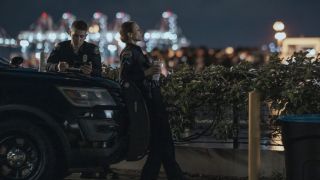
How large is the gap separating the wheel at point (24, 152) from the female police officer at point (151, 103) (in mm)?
1121

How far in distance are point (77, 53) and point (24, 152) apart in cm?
Result: 150

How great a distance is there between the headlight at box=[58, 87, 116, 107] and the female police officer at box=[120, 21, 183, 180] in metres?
0.55

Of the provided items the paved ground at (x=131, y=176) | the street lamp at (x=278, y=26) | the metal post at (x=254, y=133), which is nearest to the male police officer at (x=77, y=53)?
the paved ground at (x=131, y=176)

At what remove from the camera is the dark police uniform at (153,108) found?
21.5ft

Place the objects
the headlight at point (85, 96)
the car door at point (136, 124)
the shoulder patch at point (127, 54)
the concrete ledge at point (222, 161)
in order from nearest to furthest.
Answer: the headlight at point (85, 96), the car door at point (136, 124), the shoulder patch at point (127, 54), the concrete ledge at point (222, 161)

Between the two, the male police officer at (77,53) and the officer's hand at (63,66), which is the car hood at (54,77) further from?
the male police officer at (77,53)

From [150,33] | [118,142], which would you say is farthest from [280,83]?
[150,33]

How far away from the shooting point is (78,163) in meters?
5.98

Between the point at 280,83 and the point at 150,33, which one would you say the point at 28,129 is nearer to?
the point at 280,83

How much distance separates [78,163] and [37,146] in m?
0.41

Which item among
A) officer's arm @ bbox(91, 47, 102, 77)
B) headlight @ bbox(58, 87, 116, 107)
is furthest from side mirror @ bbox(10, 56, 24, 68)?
headlight @ bbox(58, 87, 116, 107)

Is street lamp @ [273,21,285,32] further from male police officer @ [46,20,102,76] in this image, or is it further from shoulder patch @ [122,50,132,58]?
shoulder patch @ [122,50,132,58]

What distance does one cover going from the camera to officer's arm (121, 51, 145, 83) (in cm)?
653

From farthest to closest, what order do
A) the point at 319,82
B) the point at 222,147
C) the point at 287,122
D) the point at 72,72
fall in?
the point at 222,147 → the point at 319,82 → the point at 72,72 → the point at 287,122
